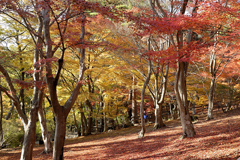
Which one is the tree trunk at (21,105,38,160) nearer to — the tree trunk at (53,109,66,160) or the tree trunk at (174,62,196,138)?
the tree trunk at (53,109,66,160)

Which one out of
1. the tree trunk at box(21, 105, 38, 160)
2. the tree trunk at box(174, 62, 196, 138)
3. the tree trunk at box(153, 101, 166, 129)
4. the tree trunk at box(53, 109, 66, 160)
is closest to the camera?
the tree trunk at box(53, 109, 66, 160)

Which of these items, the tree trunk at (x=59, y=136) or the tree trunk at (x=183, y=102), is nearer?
the tree trunk at (x=59, y=136)

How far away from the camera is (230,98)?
17609 millimetres

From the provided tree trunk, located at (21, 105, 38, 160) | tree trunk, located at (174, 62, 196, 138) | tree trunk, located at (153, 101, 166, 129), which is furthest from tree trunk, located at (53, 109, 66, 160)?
tree trunk, located at (153, 101, 166, 129)

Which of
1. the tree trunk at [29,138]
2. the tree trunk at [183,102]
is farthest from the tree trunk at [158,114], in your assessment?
the tree trunk at [29,138]

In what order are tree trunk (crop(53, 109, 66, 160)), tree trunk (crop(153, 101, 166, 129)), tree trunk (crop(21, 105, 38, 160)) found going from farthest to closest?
tree trunk (crop(153, 101, 166, 129))
tree trunk (crop(21, 105, 38, 160))
tree trunk (crop(53, 109, 66, 160))

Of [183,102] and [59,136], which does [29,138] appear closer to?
[59,136]

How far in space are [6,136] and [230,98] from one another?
19.6m

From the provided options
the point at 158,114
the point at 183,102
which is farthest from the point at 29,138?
the point at 158,114

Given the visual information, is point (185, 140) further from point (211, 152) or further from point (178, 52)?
point (178, 52)

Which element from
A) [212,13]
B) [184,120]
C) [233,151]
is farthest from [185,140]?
[212,13]

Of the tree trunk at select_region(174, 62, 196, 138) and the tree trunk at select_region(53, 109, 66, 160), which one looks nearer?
the tree trunk at select_region(53, 109, 66, 160)

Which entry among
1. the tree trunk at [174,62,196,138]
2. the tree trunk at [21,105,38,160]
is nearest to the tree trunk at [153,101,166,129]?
the tree trunk at [174,62,196,138]

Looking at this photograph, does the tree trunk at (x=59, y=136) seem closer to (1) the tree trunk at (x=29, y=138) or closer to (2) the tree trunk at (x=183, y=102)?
(1) the tree trunk at (x=29, y=138)
